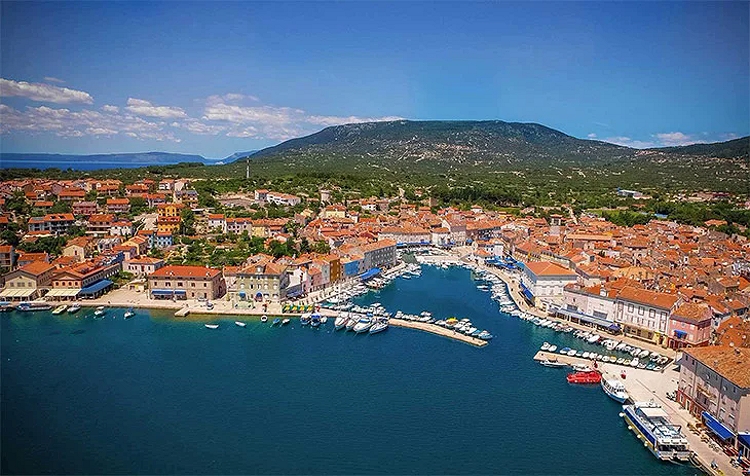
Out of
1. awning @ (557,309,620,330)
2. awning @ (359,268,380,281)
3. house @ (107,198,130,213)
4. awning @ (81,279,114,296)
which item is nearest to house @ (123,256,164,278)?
awning @ (81,279,114,296)

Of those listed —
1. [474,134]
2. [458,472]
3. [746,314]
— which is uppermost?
[474,134]

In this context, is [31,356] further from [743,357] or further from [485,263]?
[485,263]

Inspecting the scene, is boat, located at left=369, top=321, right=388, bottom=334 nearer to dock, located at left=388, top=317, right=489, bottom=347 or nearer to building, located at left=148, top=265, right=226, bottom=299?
dock, located at left=388, top=317, right=489, bottom=347

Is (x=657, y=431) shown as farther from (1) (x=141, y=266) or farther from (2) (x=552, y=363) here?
(1) (x=141, y=266)

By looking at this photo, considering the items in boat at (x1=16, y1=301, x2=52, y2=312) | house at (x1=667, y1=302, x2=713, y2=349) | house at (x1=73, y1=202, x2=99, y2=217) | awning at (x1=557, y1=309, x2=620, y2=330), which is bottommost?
boat at (x1=16, y1=301, x2=52, y2=312)

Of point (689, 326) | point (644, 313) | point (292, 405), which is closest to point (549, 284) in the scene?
point (644, 313)

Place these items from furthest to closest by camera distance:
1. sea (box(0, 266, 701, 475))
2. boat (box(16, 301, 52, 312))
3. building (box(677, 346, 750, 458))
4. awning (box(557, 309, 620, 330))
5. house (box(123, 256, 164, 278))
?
house (box(123, 256, 164, 278)), boat (box(16, 301, 52, 312)), awning (box(557, 309, 620, 330)), sea (box(0, 266, 701, 475)), building (box(677, 346, 750, 458))

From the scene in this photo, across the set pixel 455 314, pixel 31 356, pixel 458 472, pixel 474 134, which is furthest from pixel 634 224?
pixel 474 134
